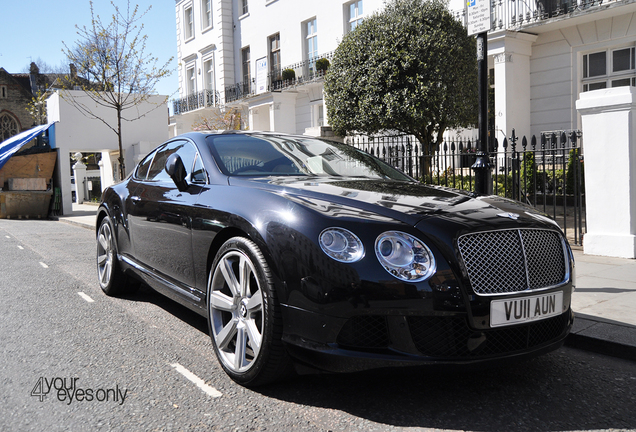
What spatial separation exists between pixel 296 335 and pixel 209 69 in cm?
3007

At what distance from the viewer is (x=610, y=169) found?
257 inches

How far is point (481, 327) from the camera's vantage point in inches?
102

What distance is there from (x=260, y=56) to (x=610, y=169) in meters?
22.4

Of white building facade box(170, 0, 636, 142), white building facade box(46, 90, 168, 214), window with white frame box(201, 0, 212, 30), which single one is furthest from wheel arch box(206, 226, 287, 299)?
window with white frame box(201, 0, 212, 30)

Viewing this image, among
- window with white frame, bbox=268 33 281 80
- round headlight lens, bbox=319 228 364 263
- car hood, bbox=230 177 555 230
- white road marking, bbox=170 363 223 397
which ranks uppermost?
window with white frame, bbox=268 33 281 80

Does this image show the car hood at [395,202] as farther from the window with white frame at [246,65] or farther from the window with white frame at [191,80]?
the window with white frame at [191,80]

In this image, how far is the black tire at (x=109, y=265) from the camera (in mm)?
5305

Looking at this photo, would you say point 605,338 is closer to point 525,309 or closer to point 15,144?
point 525,309

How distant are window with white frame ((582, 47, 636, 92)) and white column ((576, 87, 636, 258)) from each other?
8.75m

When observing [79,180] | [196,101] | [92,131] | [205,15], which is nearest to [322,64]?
[92,131]

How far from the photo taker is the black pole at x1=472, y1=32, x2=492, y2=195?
207 inches

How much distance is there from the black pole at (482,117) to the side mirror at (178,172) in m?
2.77

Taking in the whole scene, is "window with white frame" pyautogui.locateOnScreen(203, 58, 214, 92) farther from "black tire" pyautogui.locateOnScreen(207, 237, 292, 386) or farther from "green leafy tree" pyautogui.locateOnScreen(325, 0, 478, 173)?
"black tire" pyautogui.locateOnScreen(207, 237, 292, 386)

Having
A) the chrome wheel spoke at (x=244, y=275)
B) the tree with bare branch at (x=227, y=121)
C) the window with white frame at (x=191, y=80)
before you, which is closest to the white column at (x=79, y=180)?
the tree with bare branch at (x=227, y=121)
